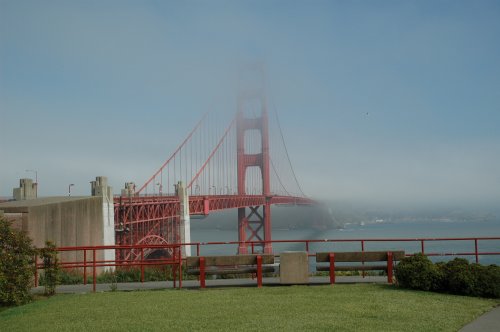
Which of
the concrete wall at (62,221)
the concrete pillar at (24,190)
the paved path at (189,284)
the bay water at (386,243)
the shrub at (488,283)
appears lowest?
the bay water at (386,243)

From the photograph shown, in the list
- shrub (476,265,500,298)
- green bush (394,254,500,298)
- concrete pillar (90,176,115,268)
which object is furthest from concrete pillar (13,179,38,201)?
shrub (476,265,500,298)

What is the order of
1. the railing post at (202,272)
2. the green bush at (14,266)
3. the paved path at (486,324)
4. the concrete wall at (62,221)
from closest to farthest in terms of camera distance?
1. the paved path at (486,324)
2. the green bush at (14,266)
3. the railing post at (202,272)
4. the concrete wall at (62,221)

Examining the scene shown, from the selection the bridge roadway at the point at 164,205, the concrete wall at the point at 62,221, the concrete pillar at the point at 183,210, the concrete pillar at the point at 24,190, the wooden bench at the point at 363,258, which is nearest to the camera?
the wooden bench at the point at 363,258

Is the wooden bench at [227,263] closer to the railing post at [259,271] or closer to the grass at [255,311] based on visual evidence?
the railing post at [259,271]

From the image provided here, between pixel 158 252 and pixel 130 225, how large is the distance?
9149 mm

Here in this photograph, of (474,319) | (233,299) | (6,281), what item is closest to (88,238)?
(6,281)

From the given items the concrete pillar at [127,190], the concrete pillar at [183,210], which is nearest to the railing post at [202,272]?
the concrete pillar at [127,190]

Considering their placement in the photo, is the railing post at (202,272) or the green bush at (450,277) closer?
the green bush at (450,277)

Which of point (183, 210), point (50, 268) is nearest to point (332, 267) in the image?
point (50, 268)

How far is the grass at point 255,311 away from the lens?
732cm

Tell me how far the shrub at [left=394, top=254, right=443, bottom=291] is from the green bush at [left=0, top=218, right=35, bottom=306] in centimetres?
639

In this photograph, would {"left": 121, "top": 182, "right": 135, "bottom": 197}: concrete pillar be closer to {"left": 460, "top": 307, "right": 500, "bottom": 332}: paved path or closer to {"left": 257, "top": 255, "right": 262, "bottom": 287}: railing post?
{"left": 257, "top": 255, "right": 262, "bottom": 287}: railing post

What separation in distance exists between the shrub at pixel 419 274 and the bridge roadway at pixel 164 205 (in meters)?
21.2

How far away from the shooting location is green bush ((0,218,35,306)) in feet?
31.3
